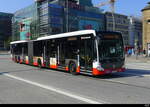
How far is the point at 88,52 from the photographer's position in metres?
11.5

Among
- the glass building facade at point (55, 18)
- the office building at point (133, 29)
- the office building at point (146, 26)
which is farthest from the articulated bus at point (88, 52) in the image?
the office building at point (133, 29)

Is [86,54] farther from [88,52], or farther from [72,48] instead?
[72,48]

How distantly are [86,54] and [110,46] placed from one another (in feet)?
4.75

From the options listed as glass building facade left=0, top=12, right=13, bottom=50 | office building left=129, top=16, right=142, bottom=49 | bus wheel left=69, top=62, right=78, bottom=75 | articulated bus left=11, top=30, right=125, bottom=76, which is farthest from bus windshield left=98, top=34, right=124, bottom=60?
office building left=129, top=16, right=142, bottom=49

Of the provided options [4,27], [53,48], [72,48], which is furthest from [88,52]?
[4,27]

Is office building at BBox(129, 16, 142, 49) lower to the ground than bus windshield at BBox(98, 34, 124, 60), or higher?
higher

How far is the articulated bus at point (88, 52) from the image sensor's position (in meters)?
11.1

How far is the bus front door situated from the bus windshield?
24.2 inches

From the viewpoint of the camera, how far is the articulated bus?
1114cm

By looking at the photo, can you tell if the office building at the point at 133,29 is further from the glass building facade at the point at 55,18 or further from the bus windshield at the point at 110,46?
the bus windshield at the point at 110,46

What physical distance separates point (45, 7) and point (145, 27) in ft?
140

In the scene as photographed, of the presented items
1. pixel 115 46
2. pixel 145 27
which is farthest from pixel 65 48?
pixel 145 27

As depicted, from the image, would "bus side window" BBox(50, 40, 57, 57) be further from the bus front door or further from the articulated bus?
the bus front door

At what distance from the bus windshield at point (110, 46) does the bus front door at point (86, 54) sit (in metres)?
0.61
